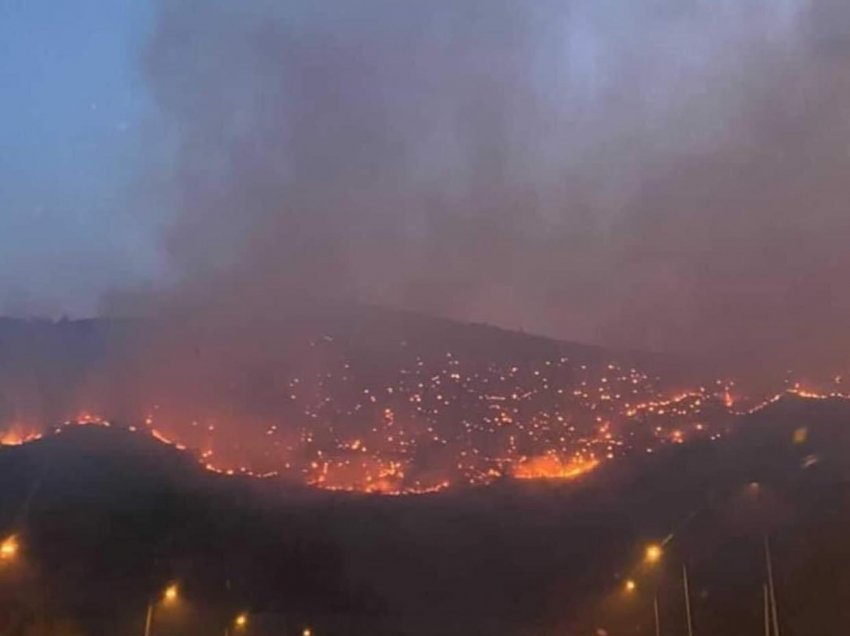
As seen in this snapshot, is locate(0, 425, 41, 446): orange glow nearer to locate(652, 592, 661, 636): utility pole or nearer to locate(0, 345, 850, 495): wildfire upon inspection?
locate(0, 345, 850, 495): wildfire

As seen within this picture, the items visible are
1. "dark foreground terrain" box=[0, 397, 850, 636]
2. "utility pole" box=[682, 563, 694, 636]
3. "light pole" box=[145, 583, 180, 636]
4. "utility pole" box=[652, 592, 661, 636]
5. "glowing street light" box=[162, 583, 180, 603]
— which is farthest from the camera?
"utility pole" box=[652, 592, 661, 636]

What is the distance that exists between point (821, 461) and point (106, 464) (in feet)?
125

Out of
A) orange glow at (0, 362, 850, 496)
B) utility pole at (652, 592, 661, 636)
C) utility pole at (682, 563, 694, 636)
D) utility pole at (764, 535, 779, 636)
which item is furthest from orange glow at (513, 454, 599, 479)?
utility pole at (764, 535, 779, 636)

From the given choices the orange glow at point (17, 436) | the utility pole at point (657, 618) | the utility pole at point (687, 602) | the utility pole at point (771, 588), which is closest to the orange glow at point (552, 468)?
the utility pole at point (657, 618)

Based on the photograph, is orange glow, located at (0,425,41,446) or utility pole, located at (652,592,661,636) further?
orange glow, located at (0,425,41,446)

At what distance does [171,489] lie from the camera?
2852 inches

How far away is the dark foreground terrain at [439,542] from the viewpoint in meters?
49.5

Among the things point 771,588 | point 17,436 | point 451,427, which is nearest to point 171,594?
point 771,588

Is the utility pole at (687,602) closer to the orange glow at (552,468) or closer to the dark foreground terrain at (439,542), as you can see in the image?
the dark foreground terrain at (439,542)

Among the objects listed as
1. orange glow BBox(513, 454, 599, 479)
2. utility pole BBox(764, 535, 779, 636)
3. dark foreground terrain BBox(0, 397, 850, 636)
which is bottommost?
utility pole BBox(764, 535, 779, 636)

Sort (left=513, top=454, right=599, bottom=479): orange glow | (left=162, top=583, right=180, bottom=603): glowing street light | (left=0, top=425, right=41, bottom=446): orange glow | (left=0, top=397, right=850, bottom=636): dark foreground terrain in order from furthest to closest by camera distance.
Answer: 1. (left=513, top=454, right=599, bottom=479): orange glow
2. (left=0, top=425, right=41, bottom=446): orange glow
3. (left=162, top=583, right=180, bottom=603): glowing street light
4. (left=0, top=397, right=850, bottom=636): dark foreground terrain

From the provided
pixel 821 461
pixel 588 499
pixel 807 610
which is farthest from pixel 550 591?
pixel 807 610

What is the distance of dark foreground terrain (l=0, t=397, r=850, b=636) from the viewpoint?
163 feet

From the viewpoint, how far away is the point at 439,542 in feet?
262
